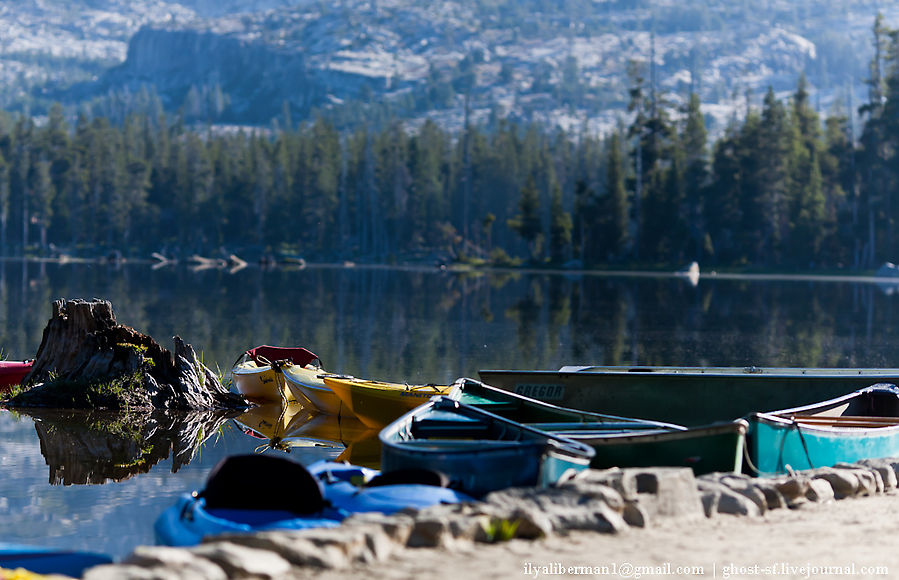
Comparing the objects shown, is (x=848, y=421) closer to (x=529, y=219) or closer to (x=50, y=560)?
(x=50, y=560)

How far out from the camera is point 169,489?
12953mm

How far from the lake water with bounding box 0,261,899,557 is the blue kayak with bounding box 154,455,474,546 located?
4.39 feet

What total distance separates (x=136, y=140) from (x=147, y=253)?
35632mm

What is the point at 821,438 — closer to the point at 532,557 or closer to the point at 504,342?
the point at 532,557

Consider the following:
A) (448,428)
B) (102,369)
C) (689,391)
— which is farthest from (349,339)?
(448,428)

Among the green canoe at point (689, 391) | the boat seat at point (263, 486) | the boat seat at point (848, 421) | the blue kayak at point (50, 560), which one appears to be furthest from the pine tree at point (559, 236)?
the blue kayak at point (50, 560)

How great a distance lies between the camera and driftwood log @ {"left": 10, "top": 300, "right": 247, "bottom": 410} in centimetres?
1873

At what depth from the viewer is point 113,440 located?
16078mm

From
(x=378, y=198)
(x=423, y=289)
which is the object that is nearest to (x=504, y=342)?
(x=423, y=289)

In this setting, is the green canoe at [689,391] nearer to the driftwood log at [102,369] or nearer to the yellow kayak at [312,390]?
the yellow kayak at [312,390]

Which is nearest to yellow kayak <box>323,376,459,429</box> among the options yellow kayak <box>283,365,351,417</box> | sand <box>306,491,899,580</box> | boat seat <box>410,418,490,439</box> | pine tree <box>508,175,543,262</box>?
yellow kayak <box>283,365,351,417</box>

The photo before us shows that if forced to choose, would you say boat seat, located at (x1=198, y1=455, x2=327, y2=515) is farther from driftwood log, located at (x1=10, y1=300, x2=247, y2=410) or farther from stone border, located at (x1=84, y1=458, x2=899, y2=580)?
driftwood log, located at (x1=10, y1=300, x2=247, y2=410)

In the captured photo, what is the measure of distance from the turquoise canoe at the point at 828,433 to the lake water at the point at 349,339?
570 cm

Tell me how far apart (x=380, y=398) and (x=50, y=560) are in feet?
30.8
